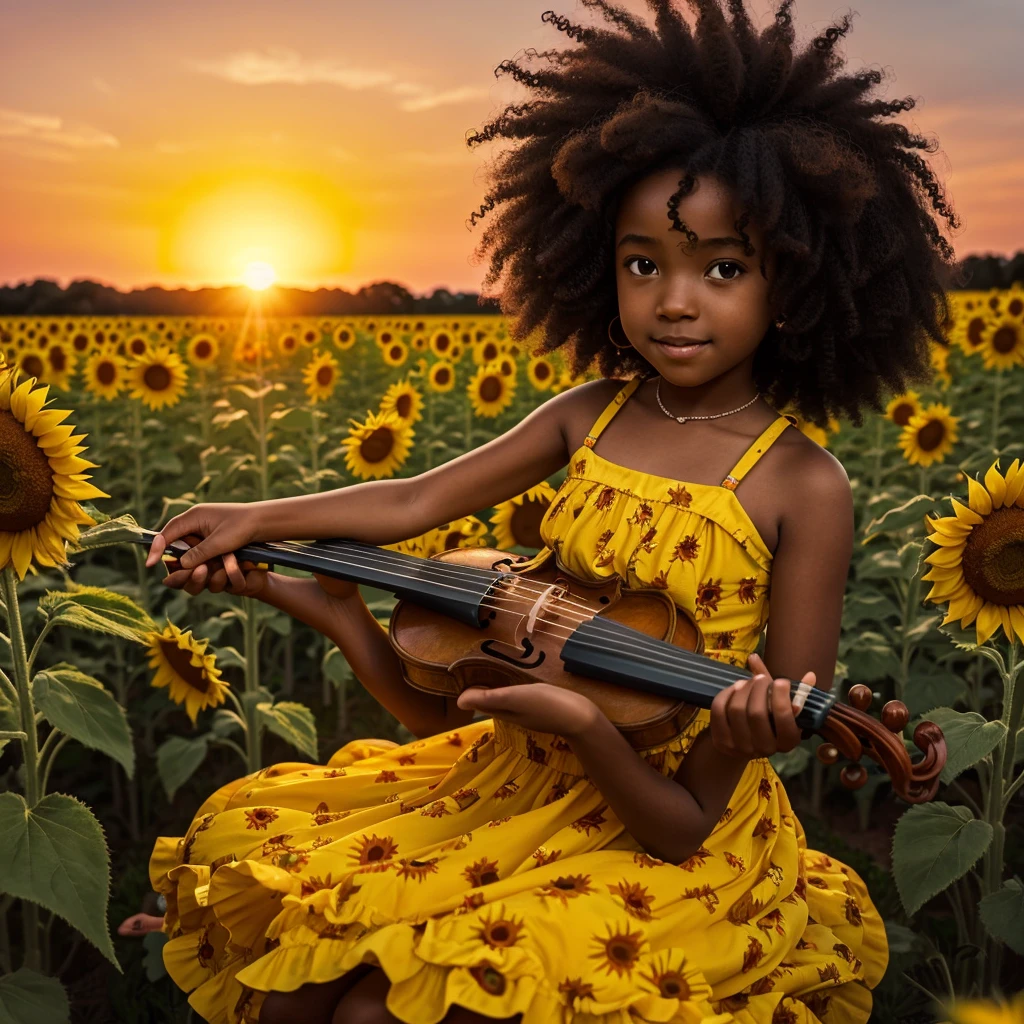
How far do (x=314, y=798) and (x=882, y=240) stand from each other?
1626 millimetres

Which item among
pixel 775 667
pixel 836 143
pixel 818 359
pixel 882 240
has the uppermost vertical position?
pixel 836 143

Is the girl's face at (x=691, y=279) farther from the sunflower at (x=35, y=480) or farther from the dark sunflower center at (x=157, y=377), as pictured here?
the dark sunflower center at (x=157, y=377)

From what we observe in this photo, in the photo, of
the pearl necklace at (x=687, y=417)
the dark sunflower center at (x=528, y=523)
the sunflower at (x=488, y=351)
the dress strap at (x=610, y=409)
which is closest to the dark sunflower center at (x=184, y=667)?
the dark sunflower center at (x=528, y=523)

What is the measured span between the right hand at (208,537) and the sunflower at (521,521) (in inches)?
57.9

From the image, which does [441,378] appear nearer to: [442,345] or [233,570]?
[442,345]

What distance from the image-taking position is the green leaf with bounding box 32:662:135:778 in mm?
2311

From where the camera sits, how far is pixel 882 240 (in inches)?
89.4

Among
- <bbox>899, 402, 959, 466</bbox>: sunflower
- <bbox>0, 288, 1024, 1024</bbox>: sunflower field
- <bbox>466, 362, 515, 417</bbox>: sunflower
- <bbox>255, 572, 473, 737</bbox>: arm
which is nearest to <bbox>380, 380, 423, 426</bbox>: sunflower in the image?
<bbox>0, 288, 1024, 1024</bbox>: sunflower field

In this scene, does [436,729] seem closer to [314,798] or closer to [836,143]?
[314,798]

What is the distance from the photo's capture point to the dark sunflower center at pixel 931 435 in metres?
4.84

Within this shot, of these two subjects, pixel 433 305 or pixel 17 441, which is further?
pixel 433 305

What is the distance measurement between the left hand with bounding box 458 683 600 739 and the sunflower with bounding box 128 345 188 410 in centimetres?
457

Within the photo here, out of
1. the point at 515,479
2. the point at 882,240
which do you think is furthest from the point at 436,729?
the point at 882,240

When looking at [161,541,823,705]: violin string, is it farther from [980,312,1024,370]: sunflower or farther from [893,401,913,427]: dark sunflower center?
[980,312,1024,370]: sunflower
